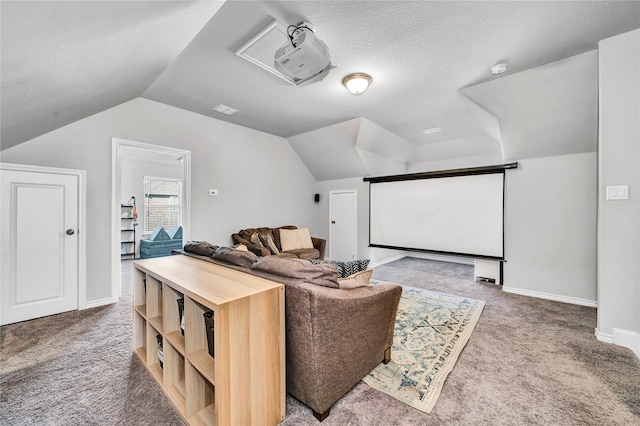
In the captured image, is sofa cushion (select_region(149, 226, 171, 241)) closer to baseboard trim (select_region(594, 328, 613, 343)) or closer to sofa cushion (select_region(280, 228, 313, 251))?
sofa cushion (select_region(280, 228, 313, 251))

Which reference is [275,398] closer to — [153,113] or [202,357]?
[202,357]

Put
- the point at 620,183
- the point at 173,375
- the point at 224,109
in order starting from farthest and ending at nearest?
the point at 224,109 → the point at 620,183 → the point at 173,375

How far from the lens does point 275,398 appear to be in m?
1.39

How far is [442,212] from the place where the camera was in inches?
178

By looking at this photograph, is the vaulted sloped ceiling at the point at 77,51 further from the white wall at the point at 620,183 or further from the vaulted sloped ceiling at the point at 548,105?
the white wall at the point at 620,183

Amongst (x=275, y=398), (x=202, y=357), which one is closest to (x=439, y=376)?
(x=275, y=398)

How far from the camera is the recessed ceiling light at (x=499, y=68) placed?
104 inches

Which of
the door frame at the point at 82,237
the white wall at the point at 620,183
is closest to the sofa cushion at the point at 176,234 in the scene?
the door frame at the point at 82,237

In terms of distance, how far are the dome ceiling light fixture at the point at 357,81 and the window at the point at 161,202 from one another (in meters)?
6.14

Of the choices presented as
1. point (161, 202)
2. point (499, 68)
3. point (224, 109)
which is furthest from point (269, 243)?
point (161, 202)

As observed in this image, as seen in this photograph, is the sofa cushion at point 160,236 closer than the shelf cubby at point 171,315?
No

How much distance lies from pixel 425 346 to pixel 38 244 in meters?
4.21

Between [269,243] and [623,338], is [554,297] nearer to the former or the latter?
[623,338]

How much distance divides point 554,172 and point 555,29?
204 cm
